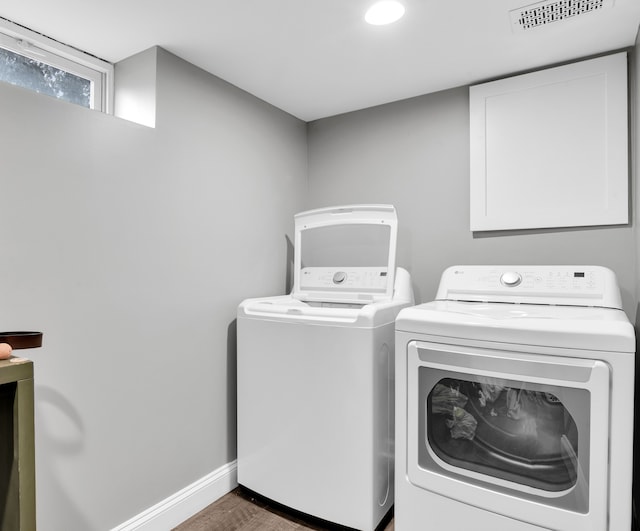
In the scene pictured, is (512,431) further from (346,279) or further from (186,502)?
(186,502)

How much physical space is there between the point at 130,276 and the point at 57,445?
0.63 m

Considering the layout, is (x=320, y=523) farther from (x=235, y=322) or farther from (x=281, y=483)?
(x=235, y=322)

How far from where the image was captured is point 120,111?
6.23 ft

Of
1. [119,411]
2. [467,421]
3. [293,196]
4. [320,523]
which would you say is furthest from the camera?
[293,196]

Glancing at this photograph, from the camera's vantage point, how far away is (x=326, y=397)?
170 cm

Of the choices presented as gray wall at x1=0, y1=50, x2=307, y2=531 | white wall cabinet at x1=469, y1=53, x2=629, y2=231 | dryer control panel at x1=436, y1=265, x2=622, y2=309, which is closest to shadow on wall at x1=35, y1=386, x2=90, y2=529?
gray wall at x1=0, y1=50, x2=307, y2=531

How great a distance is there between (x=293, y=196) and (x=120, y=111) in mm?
1059

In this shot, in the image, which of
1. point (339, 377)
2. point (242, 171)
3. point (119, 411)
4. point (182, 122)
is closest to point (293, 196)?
point (242, 171)

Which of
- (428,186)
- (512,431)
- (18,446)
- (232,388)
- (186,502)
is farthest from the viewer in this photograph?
(428,186)

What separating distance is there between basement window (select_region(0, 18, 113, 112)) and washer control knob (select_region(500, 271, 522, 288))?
6.49 feet

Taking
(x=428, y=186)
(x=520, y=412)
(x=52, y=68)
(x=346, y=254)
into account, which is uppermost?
(x=52, y=68)

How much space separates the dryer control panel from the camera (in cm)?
165

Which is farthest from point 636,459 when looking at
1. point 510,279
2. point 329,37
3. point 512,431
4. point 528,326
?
point 329,37

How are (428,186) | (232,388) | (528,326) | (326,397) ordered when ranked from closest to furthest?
(528,326) < (326,397) < (232,388) < (428,186)
